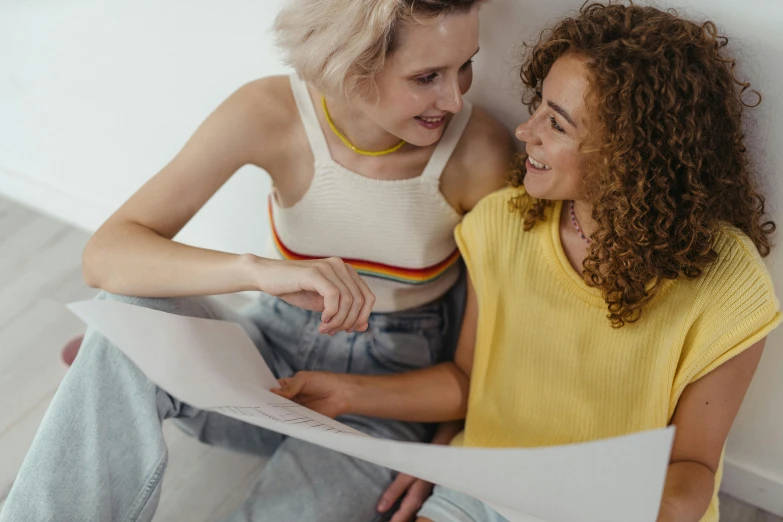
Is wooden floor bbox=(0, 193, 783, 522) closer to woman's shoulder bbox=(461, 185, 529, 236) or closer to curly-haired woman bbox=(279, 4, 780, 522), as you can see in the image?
curly-haired woman bbox=(279, 4, 780, 522)

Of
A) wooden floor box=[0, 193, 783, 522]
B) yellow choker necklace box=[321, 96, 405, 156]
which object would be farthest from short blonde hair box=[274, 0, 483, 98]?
wooden floor box=[0, 193, 783, 522]

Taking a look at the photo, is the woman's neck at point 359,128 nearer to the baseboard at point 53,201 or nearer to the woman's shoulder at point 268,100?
the woman's shoulder at point 268,100

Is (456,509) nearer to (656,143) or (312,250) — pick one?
(312,250)

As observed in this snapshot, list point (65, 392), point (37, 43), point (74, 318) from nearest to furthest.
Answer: point (65, 392) → point (37, 43) → point (74, 318)

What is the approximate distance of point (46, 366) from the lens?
1.77 metres

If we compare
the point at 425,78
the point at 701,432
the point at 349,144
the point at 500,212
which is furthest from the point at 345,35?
the point at 701,432

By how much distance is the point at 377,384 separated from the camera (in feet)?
4.38

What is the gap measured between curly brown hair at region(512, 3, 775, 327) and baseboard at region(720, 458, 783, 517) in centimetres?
57

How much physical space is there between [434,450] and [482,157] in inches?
21.5

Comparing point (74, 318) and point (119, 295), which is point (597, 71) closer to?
point (119, 295)

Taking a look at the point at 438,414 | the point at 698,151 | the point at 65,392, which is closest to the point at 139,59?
the point at 65,392

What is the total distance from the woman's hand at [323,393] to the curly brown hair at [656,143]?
0.44m

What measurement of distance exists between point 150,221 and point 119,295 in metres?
0.12

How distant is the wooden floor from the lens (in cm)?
155
